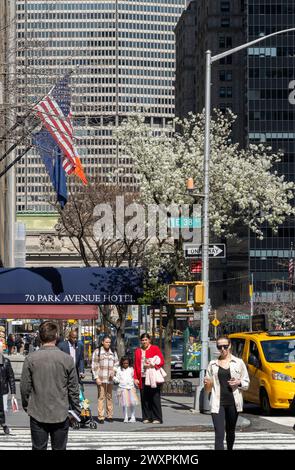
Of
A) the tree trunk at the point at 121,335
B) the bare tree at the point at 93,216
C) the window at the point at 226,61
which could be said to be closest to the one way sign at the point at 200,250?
the tree trunk at the point at 121,335

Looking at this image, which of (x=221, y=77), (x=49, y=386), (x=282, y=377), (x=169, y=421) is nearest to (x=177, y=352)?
(x=282, y=377)

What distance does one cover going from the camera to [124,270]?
34500 mm

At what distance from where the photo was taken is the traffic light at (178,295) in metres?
24.8

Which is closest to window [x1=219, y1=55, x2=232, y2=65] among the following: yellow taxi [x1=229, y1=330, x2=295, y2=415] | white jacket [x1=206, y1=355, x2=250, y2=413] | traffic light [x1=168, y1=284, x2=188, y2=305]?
traffic light [x1=168, y1=284, x2=188, y2=305]

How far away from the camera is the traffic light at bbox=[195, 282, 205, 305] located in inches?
960

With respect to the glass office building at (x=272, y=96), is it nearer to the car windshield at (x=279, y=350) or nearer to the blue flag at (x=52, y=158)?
the blue flag at (x=52, y=158)

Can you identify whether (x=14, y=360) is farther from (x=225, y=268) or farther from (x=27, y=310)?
(x=225, y=268)

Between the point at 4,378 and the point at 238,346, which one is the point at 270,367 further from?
the point at 4,378

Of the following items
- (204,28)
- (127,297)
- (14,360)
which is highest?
(204,28)

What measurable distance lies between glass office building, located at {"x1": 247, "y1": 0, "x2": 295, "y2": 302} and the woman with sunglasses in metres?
111

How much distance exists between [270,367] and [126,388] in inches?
128

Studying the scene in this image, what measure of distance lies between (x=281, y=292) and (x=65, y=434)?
4234 inches

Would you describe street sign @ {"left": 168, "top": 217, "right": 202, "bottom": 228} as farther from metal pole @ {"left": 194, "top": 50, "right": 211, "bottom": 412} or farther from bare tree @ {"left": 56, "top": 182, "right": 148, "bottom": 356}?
bare tree @ {"left": 56, "top": 182, "right": 148, "bottom": 356}

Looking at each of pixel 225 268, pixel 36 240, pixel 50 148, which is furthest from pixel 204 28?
pixel 50 148
